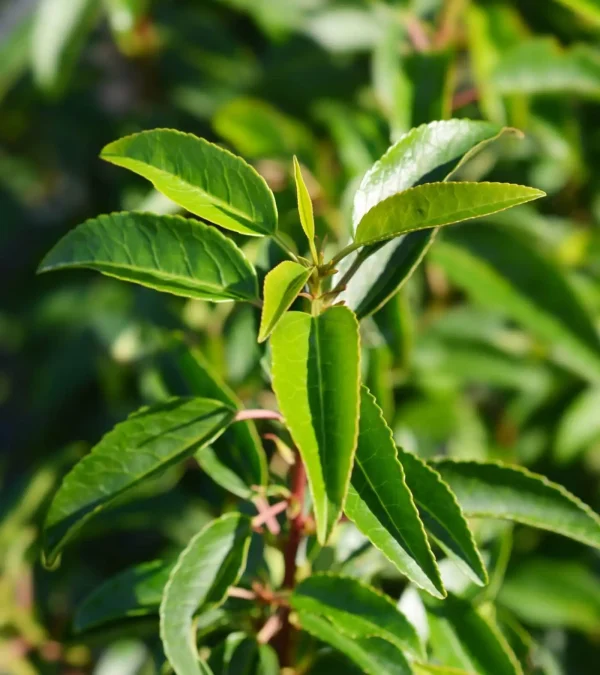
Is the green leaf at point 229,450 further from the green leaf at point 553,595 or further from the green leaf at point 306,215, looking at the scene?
the green leaf at point 553,595

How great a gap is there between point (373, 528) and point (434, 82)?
68cm

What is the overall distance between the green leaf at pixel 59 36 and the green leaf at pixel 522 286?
2.25ft

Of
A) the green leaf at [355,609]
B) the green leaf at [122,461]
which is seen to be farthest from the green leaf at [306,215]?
the green leaf at [355,609]

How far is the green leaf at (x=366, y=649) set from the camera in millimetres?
669

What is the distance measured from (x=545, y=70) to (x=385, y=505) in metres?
0.81

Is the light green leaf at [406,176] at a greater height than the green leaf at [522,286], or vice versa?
the light green leaf at [406,176]

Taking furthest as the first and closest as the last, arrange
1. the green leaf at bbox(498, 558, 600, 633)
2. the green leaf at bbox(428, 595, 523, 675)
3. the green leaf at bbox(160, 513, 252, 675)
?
1. the green leaf at bbox(498, 558, 600, 633)
2. the green leaf at bbox(428, 595, 523, 675)
3. the green leaf at bbox(160, 513, 252, 675)

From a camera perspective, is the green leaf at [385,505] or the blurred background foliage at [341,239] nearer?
the green leaf at [385,505]

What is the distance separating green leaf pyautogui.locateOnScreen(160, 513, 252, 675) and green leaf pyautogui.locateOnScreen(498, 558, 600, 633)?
2.24ft

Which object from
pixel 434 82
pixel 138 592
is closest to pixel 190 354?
pixel 138 592

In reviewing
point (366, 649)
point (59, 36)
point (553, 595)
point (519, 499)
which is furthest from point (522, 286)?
point (59, 36)

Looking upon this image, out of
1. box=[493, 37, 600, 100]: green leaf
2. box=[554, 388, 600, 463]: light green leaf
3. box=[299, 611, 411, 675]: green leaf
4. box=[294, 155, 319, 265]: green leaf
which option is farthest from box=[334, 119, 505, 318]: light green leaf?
box=[554, 388, 600, 463]: light green leaf

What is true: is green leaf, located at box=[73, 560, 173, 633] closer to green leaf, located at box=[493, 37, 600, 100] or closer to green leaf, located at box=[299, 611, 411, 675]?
green leaf, located at box=[299, 611, 411, 675]

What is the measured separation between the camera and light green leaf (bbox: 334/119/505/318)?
2.11ft
